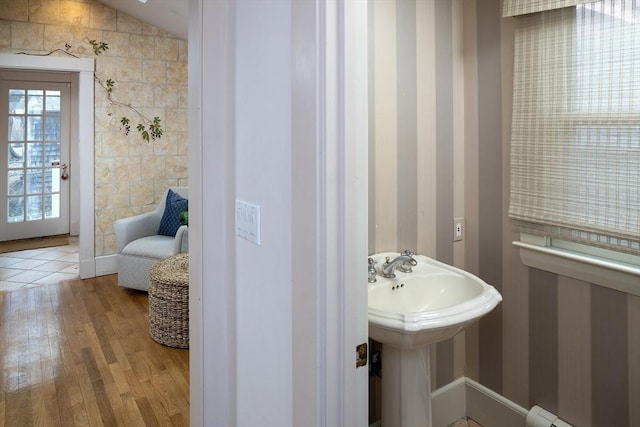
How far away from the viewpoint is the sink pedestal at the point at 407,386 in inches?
62.6

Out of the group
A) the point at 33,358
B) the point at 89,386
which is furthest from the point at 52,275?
the point at 89,386

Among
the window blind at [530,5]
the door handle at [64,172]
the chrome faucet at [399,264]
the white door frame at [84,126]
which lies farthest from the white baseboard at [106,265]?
the window blind at [530,5]

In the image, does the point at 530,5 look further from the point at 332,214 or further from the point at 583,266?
the point at 332,214

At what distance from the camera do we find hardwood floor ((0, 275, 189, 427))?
2180 mm

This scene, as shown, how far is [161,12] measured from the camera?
4.06 m

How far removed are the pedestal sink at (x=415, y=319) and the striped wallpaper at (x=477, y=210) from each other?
221mm

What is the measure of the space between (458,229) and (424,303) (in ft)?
1.79

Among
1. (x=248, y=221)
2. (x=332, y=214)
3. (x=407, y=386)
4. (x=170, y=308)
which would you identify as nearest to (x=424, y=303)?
(x=407, y=386)

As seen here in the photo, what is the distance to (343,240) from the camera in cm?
86

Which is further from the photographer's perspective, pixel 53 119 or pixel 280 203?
pixel 53 119

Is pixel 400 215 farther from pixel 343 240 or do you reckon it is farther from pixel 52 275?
pixel 52 275

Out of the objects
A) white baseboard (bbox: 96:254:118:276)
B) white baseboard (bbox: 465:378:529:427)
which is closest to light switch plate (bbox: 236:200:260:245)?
white baseboard (bbox: 465:378:529:427)

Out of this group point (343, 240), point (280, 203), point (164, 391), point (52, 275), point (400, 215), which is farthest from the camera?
point (52, 275)

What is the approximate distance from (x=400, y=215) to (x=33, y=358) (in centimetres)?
248
